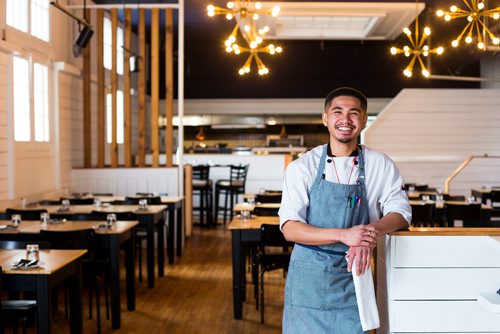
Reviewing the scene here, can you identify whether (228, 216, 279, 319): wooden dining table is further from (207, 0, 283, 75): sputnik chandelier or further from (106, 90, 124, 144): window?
(106, 90, 124, 144): window

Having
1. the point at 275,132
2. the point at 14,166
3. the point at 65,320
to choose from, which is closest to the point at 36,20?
the point at 14,166

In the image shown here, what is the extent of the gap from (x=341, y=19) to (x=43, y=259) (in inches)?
341

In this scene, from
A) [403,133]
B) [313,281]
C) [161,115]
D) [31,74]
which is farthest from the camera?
[161,115]

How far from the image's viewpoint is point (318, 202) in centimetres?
265

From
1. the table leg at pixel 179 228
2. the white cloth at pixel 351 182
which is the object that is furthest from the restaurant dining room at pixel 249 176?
the table leg at pixel 179 228

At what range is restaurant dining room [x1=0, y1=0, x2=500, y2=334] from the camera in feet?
8.80

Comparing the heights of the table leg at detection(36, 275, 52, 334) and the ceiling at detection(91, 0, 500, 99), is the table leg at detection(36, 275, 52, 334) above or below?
below

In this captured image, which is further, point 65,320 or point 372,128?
point 372,128

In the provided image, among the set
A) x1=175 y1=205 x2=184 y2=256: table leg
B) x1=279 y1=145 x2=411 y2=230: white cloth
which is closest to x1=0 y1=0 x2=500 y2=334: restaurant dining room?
x1=279 y1=145 x2=411 y2=230: white cloth

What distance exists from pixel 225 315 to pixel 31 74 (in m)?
4.40

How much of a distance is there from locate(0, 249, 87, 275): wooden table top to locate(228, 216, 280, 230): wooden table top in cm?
160

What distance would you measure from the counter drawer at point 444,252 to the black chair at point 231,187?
8.37 meters

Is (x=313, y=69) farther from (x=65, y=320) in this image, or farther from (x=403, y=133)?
(x=65, y=320)

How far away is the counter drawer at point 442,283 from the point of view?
2875 mm
